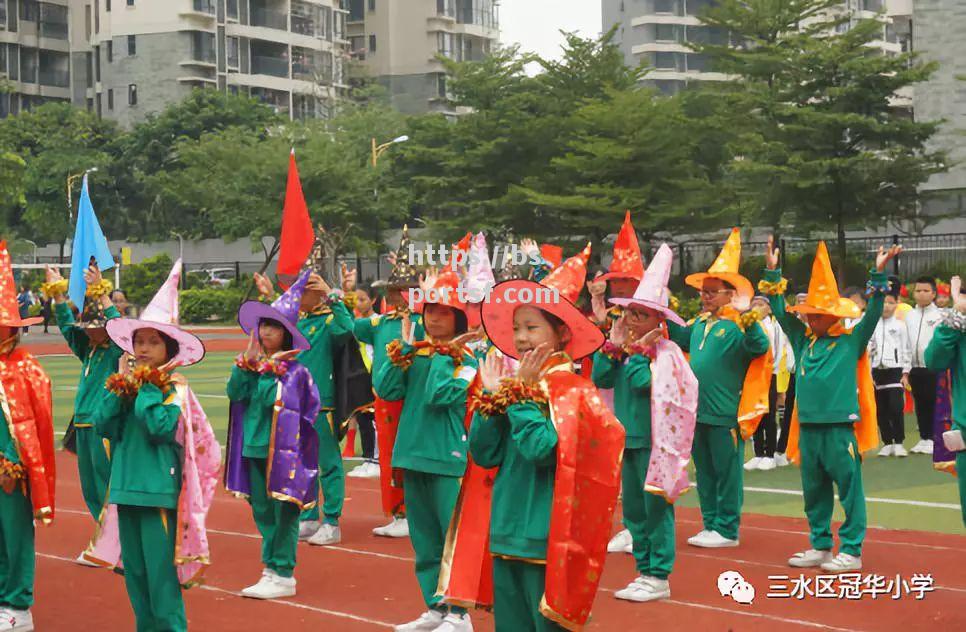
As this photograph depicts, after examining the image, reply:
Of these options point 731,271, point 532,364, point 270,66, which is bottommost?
point 532,364

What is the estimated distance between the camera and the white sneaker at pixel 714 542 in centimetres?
1069

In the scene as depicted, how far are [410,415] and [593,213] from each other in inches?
1268

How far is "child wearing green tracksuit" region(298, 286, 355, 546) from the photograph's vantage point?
1126cm

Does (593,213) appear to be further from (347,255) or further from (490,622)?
(490,622)

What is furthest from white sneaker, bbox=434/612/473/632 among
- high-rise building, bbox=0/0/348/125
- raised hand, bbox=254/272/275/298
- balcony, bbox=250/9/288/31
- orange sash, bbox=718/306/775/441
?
balcony, bbox=250/9/288/31

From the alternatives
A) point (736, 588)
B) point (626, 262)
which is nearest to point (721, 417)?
point (626, 262)

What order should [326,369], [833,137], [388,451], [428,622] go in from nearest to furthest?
[428,622]
[388,451]
[326,369]
[833,137]

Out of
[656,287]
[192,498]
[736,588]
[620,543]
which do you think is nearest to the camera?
[192,498]

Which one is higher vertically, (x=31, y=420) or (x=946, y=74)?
(x=946, y=74)

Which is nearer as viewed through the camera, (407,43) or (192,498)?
(192,498)

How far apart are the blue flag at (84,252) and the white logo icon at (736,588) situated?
474 cm

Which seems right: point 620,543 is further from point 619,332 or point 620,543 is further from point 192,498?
point 192,498

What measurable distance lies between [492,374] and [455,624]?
2426 millimetres

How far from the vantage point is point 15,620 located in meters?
8.10
